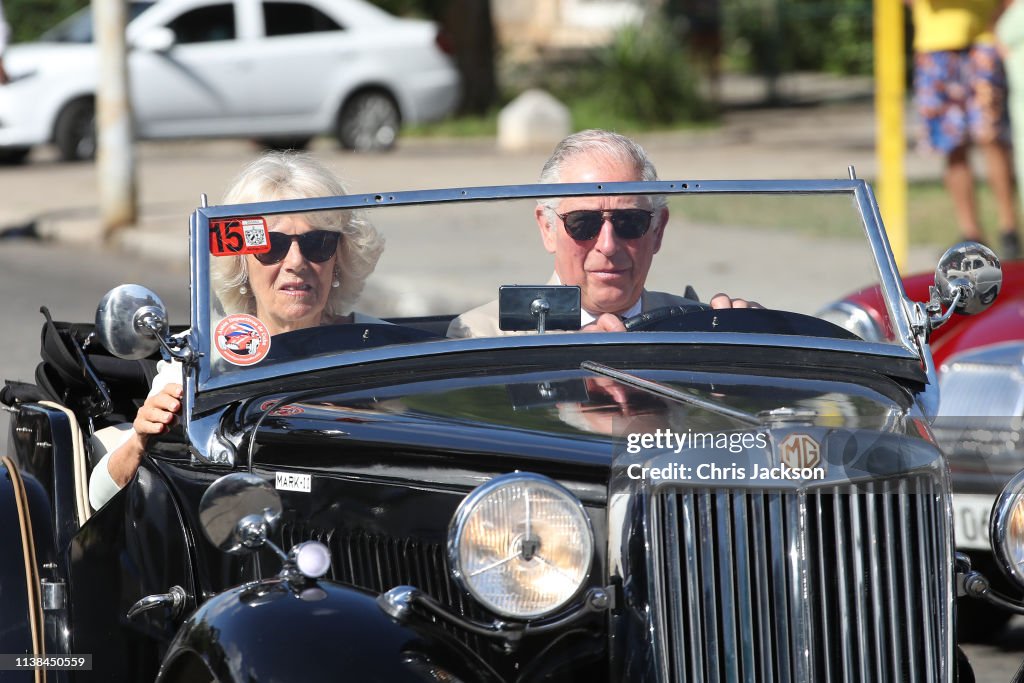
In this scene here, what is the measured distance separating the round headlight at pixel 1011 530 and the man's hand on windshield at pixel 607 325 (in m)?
0.90

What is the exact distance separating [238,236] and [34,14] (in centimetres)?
2324

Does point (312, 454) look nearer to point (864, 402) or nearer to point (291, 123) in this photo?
point (864, 402)

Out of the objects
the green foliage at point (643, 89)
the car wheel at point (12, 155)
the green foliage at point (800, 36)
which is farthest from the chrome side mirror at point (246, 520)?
the green foliage at point (800, 36)

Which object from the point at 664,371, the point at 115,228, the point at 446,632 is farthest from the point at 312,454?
the point at 115,228

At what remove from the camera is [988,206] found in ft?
42.2

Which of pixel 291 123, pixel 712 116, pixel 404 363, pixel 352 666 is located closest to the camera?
pixel 352 666

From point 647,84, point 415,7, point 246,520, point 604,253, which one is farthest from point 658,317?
point 415,7

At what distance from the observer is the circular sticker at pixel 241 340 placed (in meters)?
3.41

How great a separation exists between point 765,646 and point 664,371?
738 millimetres

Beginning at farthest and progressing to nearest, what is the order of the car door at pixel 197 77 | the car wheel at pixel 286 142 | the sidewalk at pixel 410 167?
1. the car wheel at pixel 286 142
2. the car door at pixel 197 77
3. the sidewalk at pixel 410 167

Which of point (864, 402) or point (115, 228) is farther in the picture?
point (115, 228)

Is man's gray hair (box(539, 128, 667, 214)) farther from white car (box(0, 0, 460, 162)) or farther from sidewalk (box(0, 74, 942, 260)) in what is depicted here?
white car (box(0, 0, 460, 162))

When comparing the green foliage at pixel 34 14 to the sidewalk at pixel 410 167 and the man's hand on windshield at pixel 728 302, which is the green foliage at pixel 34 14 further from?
the man's hand on windshield at pixel 728 302

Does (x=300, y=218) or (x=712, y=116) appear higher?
(x=712, y=116)
